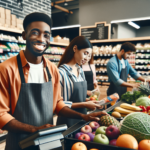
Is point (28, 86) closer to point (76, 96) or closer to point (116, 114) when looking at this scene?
point (76, 96)

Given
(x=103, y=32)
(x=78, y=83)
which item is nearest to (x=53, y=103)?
(x=78, y=83)

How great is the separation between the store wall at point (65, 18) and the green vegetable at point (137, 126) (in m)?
10.6

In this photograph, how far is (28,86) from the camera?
1.20 m

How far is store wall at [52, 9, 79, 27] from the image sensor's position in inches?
440

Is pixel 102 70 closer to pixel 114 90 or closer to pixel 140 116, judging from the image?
pixel 114 90

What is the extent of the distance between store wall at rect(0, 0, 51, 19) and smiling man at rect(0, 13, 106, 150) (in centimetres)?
428

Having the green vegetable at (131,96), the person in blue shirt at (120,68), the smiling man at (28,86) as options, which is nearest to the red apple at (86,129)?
the smiling man at (28,86)

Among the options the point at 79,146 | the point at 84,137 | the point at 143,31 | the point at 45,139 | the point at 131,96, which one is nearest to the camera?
the point at 45,139

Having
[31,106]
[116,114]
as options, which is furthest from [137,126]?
[31,106]

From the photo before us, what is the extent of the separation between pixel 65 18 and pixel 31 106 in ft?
35.3

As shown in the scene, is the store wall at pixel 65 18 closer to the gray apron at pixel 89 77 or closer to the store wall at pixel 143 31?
the store wall at pixel 143 31

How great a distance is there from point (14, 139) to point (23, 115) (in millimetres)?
223

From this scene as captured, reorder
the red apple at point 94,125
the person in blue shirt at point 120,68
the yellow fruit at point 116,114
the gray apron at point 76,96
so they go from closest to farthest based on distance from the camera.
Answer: the red apple at point 94,125 → the yellow fruit at point 116,114 → the gray apron at point 76,96 → the person in blue shirt at point 120,68

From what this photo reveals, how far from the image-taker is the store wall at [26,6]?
487 centimetres
